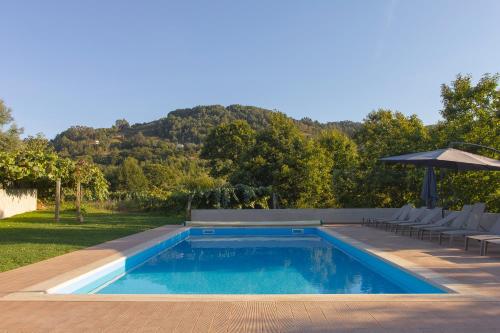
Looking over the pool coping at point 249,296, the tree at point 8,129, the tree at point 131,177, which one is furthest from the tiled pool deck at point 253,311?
the tree at point 131,177

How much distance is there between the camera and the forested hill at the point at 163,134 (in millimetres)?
49250

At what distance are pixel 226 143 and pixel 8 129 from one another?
16092 millimetres

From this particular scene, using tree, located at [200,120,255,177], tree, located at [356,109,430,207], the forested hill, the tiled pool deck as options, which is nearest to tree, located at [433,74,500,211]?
tree, located at [356,109,430,207]

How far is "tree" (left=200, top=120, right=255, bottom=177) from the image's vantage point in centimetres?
3328

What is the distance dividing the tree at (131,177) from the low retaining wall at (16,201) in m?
20.1

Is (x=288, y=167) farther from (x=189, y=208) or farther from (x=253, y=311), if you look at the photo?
(x=253, y=311)

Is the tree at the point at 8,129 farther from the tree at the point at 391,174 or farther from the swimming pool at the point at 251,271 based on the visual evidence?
the tree at the point at 391,174

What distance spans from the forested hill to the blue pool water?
34.6 meters

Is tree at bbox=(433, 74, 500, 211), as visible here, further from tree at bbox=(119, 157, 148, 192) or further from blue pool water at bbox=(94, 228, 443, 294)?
tree at bbox=(119, 157, 148, 192)

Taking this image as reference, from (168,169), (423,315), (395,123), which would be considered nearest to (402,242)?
(423,315)

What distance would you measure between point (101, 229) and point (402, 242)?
864cm

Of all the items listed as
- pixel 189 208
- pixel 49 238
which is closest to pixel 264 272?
pixel 49 238

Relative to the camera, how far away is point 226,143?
3350 cm

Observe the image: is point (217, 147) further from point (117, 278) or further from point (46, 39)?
point (117, 278)
